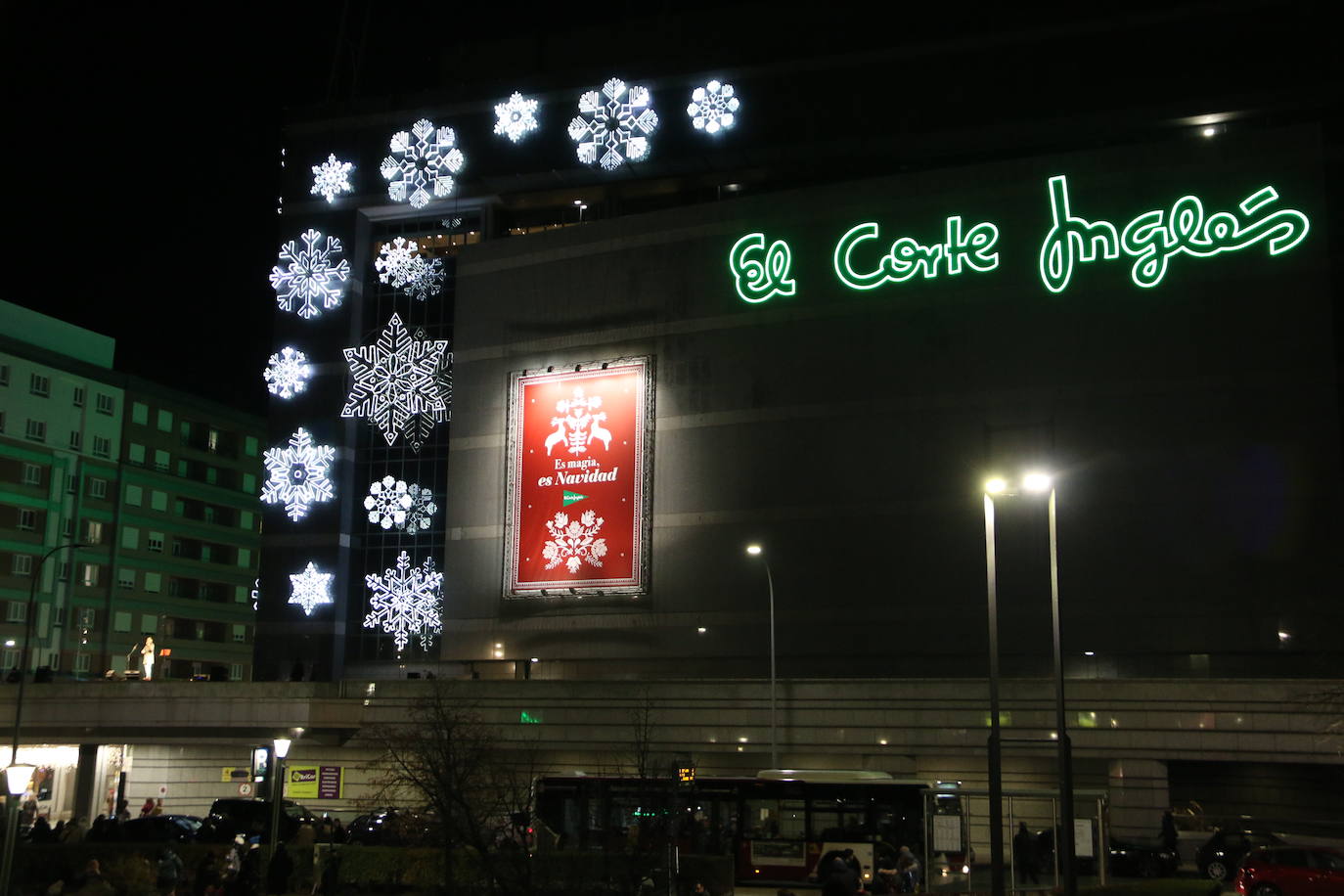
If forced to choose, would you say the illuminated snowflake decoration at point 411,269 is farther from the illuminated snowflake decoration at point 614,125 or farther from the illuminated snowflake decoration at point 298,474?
the illuminated snowflake decoration at point 614,125

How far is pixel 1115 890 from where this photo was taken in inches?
984

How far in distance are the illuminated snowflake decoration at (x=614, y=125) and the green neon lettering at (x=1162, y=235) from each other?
18316 millimetres

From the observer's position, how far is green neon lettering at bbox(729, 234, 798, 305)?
179ft

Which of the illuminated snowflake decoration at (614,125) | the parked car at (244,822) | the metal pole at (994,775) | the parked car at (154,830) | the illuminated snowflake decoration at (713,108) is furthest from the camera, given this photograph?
the illuminated snowflake decoration at (614,125)

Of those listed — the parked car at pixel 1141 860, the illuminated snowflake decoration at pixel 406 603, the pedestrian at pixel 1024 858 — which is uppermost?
the illuminated snowflake decoration at pixel 406 603

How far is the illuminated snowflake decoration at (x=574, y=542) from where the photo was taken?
184 feet

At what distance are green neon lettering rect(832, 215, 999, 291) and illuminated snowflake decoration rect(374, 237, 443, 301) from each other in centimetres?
2012

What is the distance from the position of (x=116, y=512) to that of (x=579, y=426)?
5293 centimetres

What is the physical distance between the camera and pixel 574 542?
56312 mm

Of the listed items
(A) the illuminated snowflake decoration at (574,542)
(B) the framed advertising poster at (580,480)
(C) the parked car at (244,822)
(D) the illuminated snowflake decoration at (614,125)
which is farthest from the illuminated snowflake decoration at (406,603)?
(D) the illuminated snowflake decoration at (614,125)

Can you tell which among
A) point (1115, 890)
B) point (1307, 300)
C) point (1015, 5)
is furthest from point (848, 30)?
point (1115, 890)

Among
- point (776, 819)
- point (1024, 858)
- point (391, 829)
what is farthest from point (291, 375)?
point (1024, 858)

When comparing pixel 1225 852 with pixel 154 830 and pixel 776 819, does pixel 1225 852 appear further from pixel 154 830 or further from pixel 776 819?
pixel 154 830

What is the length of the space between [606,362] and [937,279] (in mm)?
14395
